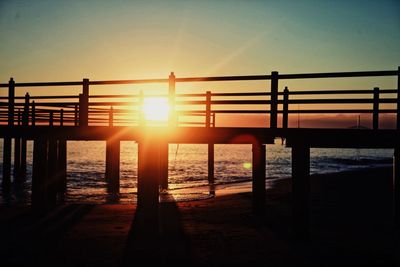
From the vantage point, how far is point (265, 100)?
962 centimetres

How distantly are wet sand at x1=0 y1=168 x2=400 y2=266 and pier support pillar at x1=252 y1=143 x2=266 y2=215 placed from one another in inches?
15.6

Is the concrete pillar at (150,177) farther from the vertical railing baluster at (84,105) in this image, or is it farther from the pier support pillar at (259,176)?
the pier support pillar at (259,176)

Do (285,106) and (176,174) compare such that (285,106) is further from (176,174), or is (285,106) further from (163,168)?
(176,174)

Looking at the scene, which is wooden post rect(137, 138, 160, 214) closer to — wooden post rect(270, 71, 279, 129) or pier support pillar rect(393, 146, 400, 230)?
wooden post rect(270, 71, 279, 129)

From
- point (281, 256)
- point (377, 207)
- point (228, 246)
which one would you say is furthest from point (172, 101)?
point (377, 207)

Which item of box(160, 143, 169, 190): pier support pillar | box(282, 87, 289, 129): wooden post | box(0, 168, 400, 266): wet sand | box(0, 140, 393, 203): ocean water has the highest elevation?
box(282, 87, 289, 129): wooden post

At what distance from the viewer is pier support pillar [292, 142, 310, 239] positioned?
9.65 metres

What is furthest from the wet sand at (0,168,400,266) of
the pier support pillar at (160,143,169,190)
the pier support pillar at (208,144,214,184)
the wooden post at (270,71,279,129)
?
the pier support pillar at (208,144,214,184)

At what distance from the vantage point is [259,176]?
42.8 ft

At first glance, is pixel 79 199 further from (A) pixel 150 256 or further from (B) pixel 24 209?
(A) pixel 150 256

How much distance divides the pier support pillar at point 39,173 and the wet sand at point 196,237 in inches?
17.9

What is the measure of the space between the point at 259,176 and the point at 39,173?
6743 millimetres

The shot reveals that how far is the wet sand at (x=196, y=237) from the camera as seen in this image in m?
8.62

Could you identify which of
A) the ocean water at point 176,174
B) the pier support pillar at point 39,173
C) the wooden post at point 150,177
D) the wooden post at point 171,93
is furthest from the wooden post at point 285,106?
the ocean water at point 176,174
